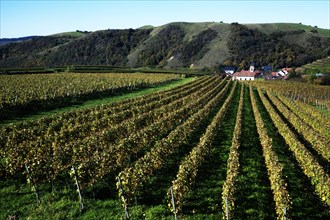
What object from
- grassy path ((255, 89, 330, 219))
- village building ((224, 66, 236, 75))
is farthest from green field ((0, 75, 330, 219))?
village building ((224, 66, 236, 75))

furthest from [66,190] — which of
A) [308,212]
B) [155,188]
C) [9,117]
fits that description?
[9,117]

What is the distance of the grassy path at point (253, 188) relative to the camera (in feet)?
47.1

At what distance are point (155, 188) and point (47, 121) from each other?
16763 mm

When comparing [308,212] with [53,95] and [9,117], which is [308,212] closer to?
[9,117]

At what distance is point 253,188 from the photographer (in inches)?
668

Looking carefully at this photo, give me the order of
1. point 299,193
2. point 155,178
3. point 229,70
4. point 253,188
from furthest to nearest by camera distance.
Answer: point 229,70 < point 155,178 < point 253,188 < point 299,193

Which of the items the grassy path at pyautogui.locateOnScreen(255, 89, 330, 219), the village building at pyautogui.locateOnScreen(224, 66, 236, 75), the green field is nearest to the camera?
the green field

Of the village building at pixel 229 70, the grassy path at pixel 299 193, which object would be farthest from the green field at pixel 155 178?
the village building at pixel 229 70

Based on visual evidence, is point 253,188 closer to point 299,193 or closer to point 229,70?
point 299,193

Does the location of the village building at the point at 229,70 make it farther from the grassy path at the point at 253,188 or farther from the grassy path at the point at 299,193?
the grassy path at the point at 299,193

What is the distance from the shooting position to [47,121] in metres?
28.7

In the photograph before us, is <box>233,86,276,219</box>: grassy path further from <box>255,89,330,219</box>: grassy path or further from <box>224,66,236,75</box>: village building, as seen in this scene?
<box>224,66,236,75</box>: village building

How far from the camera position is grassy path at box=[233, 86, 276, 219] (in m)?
14.4

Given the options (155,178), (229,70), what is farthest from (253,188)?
(229,70)
